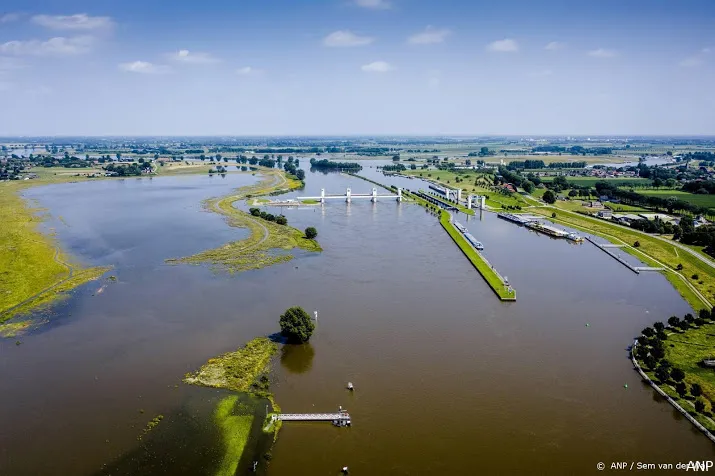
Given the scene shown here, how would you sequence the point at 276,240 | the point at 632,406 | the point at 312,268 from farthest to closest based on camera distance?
the point at 276,240
the point at 312,268
the point at 632,406

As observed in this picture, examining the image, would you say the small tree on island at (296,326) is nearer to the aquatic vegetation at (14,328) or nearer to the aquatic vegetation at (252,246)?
the aquatic vegetation at (252,246)

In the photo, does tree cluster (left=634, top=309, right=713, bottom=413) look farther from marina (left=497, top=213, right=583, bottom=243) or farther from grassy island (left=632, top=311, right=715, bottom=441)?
marina (left=497, top=213, right=583, bottom=243)

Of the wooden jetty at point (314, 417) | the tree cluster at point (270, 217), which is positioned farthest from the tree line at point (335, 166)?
the wooden jetty at point (314, 417)

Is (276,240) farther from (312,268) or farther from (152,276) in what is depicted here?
(152,276)

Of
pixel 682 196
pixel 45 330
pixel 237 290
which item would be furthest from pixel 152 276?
pixel 682 196

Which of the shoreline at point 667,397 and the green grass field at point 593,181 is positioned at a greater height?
the green grass field at point 593,181

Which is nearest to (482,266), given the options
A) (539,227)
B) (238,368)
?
(539,227)

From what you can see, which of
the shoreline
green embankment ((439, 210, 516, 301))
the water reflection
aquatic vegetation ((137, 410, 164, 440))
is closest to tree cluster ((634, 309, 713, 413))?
the shoreline
